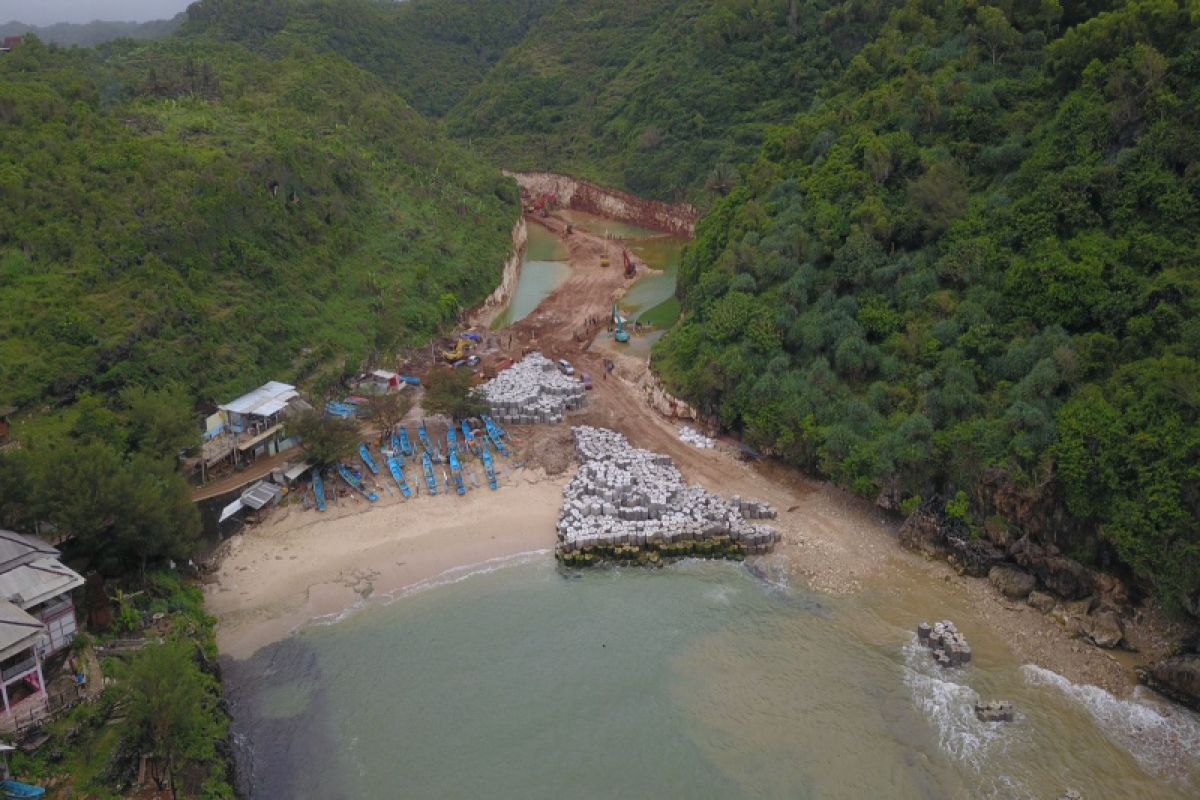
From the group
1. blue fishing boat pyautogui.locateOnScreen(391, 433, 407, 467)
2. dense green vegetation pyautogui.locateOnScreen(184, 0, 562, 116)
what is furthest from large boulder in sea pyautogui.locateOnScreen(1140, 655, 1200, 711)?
dense green vegetation pyautogui.locateOnScreen(184, 0, 562, 116)

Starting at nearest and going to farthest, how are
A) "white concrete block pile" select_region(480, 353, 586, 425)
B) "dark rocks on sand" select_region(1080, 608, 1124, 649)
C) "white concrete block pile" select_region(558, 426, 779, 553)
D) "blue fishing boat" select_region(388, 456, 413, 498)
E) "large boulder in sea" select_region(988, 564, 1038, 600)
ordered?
1. "dark rocks on sand" select_region(1080, 608, 1124, 649)
2. "large boulder in sea" select_region(988, 564, 1038, 600)
3. "white concrete block pile" select_region(558, 426, 779, 553)
4. "blue fishing boat" select_region(388, 456, 413, 498)
5. "white concrete block pile" select_region(480, 353, 586, 425)

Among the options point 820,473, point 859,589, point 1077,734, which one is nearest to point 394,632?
point 859,589

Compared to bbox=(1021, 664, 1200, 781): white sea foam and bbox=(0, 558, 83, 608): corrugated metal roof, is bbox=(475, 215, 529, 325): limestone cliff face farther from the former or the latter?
bbox=(1021, 664, 1200, 781): white sea foam

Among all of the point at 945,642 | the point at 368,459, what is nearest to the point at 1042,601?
the point at 945,642

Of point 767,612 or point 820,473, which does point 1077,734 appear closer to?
point 767,612

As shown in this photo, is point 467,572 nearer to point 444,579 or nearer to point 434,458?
point 444,579

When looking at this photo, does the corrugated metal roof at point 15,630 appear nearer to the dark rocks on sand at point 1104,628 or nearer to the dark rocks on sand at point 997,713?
the dark rocks on sand at point 997,713
